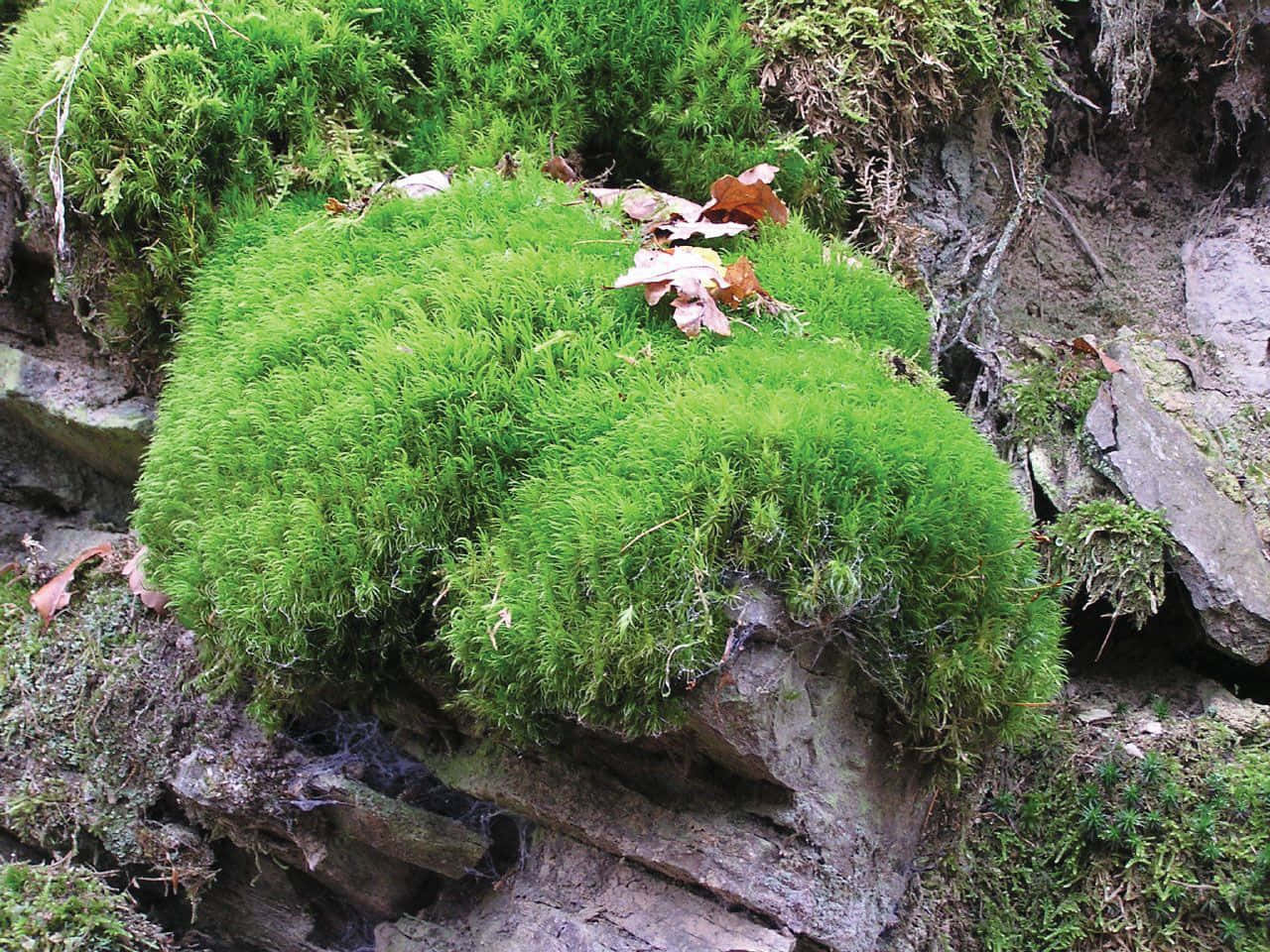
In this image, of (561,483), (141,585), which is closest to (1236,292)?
(561,483)

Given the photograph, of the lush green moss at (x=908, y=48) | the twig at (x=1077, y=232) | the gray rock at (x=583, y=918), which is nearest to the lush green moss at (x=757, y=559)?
the gray rock at (x=583, y=918)

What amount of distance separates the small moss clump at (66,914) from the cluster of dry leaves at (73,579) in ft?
2.66

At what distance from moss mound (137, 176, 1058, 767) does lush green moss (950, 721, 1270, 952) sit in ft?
2.06

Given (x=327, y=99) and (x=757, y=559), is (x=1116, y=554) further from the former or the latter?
(x=327, y=99)

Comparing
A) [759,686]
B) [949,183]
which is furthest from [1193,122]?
[759,686]

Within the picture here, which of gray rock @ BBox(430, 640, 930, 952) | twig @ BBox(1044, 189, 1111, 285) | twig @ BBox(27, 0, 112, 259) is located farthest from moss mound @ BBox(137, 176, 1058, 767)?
twig @ BBox(1044, 189, 1111, 285)

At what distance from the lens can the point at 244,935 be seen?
3021mm

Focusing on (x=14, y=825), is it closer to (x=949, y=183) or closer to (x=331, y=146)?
(x=331, y=146)

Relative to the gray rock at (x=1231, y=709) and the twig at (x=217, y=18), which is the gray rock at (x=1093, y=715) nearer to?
the gray rock at (x=1231, y=709)

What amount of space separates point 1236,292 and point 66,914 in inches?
165

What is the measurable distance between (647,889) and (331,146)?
2.47m

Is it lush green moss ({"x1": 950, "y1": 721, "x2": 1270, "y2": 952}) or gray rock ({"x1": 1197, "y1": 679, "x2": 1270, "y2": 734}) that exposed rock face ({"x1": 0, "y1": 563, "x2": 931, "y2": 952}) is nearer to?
lush green moss ({"x1": 950, "y1": 721, "x2": 1270, "y2": 952})

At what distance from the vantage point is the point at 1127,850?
2684 millimetres

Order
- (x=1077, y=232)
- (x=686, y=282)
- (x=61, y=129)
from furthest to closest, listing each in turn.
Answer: (x=1077, y=232), (x=61, y=129), (x=686, y=282)
